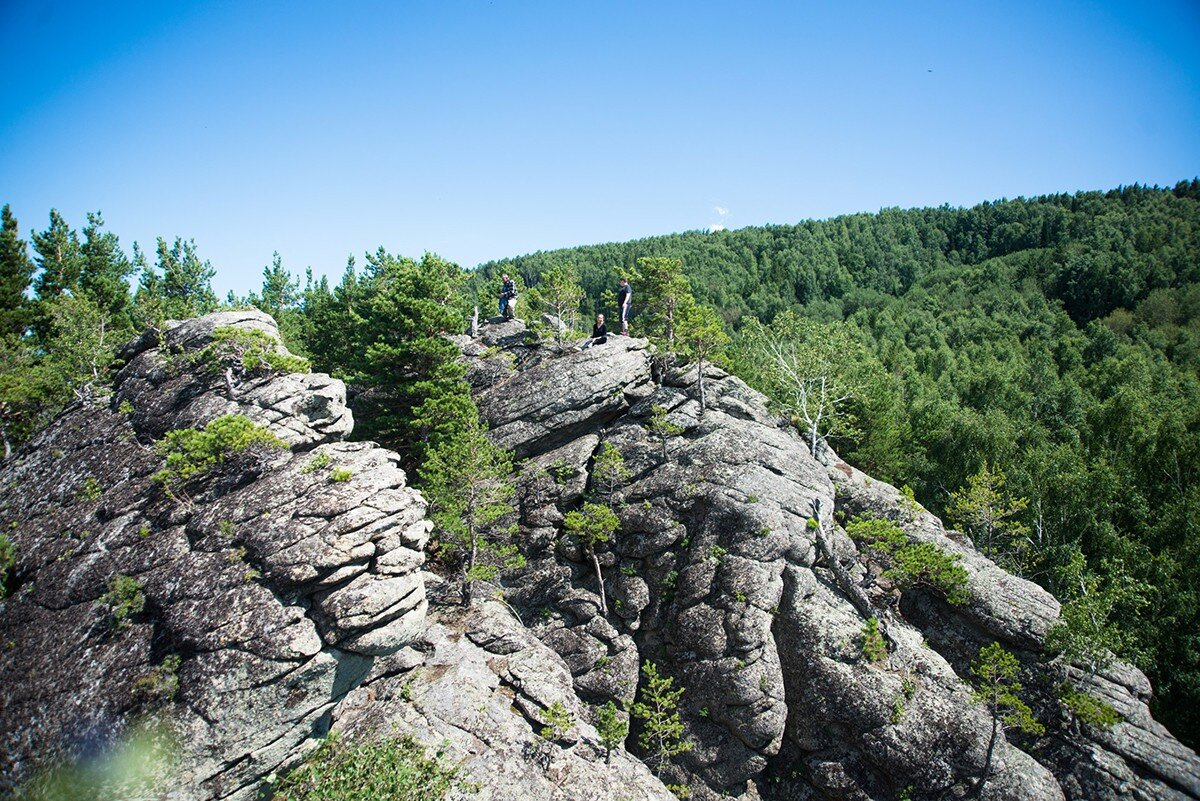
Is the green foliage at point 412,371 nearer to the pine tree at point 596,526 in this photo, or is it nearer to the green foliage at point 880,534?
the pine tree at point 596,526

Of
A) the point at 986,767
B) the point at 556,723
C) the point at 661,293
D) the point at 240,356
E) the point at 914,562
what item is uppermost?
the point at 661,293

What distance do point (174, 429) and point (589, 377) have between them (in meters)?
20.7

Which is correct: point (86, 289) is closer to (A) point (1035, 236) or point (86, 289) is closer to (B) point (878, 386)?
(B) point (878, 386)

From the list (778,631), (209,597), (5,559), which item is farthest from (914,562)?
(5,559)

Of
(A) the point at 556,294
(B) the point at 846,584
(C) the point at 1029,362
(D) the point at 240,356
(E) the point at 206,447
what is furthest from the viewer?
(C) the point at 1029,362

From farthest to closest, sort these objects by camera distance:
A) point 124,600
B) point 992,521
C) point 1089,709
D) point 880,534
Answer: point 992,521, point 880,534, point 1089,709, point 124,600

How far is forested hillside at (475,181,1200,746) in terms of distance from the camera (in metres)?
32.4

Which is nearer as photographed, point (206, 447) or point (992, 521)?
point (206, 447)

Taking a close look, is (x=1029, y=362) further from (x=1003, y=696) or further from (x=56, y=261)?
(x=56, y=261)

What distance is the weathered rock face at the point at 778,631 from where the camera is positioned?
2034 centimetres

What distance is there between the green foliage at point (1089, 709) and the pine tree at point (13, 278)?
2502 inches

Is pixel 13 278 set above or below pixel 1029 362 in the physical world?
above

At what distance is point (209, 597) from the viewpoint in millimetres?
16438

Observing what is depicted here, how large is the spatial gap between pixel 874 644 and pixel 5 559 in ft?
105
